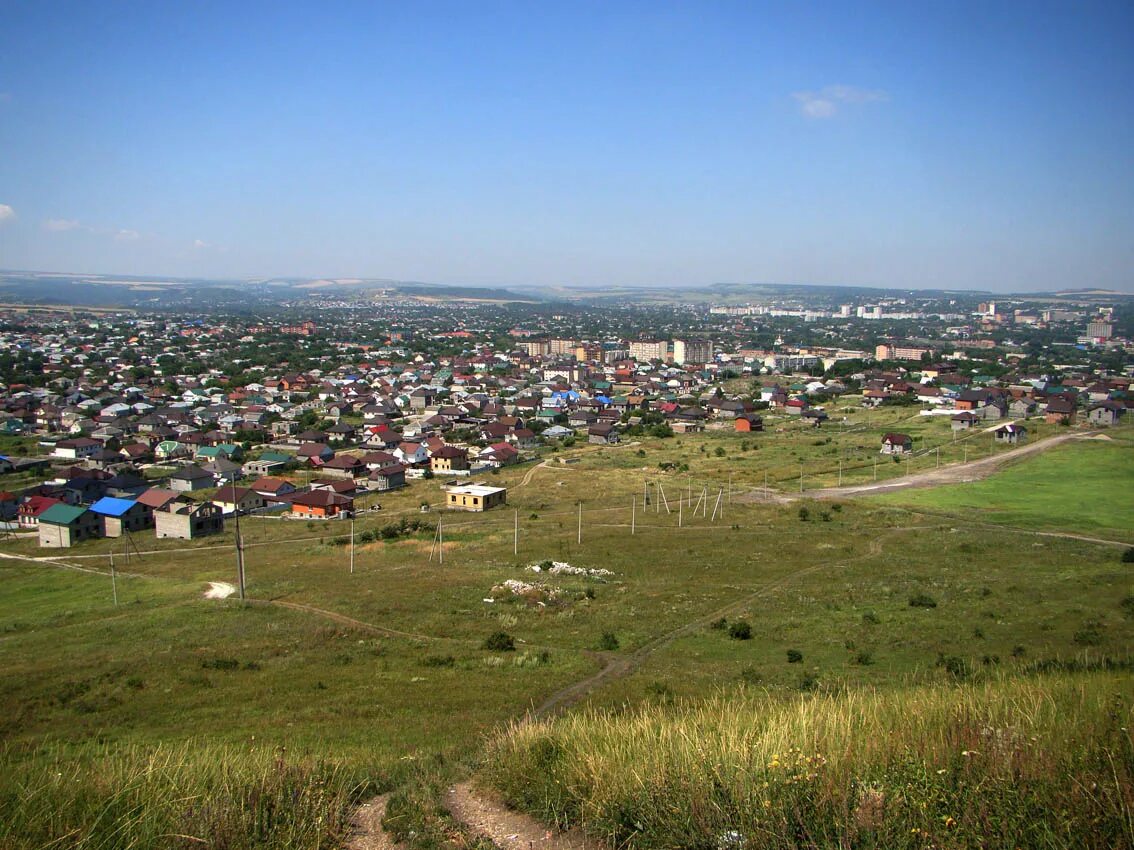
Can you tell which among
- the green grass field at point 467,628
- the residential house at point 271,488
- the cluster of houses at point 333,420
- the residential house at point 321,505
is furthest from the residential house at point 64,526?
the residential house at point 321,505

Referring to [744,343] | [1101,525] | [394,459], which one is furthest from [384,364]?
[1101,525]

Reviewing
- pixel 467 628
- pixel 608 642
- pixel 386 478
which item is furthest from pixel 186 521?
pixel 608 642

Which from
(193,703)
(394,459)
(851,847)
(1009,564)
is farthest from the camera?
(394,459)

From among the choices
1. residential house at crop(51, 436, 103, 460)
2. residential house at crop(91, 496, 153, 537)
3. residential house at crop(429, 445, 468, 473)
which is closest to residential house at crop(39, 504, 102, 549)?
residential house at crop(91, 496, 153, 537)

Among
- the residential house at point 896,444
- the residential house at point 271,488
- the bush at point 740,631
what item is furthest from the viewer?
the residential house at point 896,444

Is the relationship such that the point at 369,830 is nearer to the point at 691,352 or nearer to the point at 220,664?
the point at 220,664

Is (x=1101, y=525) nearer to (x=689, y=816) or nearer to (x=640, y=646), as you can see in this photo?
(x=640, y=646)

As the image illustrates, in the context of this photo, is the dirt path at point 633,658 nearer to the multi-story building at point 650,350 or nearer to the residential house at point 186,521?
the residential house at point 186,521
